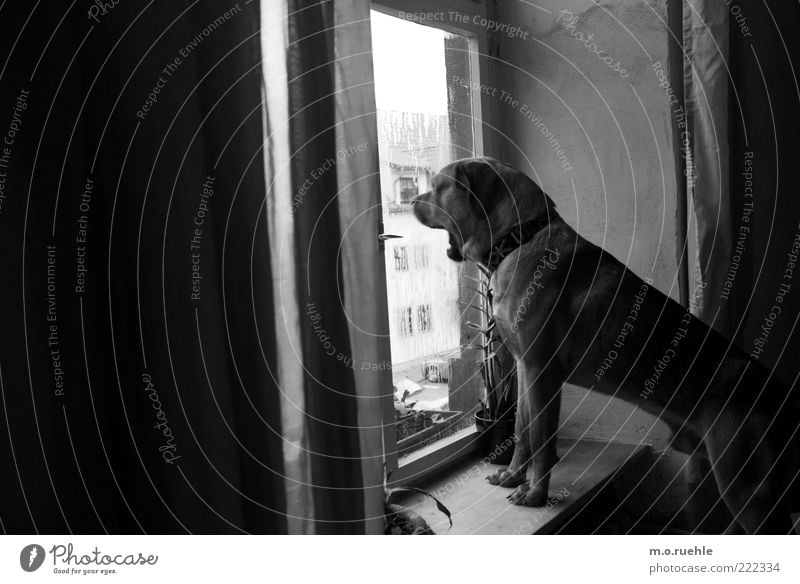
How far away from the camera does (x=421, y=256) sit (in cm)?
119

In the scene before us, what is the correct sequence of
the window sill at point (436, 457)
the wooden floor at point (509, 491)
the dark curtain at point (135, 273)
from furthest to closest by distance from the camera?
1. the window sill at point (436, 457)
2. the wooden floor at point (509, 491)
3. the dark curtain at point (135, 273)

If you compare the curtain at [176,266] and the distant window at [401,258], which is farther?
the distant window at [401,258]

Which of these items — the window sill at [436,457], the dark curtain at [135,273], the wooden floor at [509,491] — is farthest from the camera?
the window sill at [436,457]

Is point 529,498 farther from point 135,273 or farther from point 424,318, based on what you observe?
point 135,273

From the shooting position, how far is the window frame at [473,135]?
45.3 inches

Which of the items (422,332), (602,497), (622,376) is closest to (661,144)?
(622,376)

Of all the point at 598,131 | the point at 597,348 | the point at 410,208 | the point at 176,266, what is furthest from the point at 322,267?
the point at 598,131

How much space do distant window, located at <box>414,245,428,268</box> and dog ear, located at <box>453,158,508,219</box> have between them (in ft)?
0.44

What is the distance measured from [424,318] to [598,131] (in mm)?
457

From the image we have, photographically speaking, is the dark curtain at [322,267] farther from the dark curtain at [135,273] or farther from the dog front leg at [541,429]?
the dog front leg at [541,429]

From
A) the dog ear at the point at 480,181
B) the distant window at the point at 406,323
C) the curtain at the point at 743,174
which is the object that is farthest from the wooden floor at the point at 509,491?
the dog ear at the point at 480,181

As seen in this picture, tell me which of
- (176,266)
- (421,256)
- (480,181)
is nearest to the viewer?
(176,266)

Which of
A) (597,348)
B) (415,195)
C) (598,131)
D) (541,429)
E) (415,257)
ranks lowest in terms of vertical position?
(541,429)
